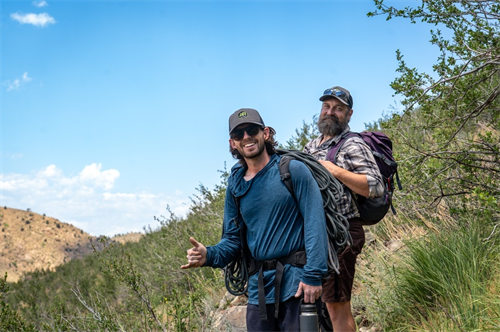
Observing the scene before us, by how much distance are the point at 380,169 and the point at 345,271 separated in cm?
83

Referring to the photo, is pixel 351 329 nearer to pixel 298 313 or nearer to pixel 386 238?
pixel 298 313

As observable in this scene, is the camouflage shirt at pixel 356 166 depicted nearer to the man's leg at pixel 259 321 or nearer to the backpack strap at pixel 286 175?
the backpack strap at pixel 286 175

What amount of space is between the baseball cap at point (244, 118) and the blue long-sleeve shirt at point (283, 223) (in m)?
0.29

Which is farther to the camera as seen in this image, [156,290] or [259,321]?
[156,290]

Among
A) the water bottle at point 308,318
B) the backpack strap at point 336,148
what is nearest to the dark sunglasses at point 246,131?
the backpack strap at point 336,148

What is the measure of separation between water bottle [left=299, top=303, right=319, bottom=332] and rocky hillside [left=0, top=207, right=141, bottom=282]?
5580cm

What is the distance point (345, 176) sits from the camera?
347 cm

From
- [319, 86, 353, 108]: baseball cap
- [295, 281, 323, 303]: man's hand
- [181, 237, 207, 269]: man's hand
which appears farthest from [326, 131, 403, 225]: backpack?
[181, 237, 207, 269]: man's hand

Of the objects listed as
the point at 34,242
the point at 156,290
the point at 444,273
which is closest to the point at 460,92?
the point at 444,273

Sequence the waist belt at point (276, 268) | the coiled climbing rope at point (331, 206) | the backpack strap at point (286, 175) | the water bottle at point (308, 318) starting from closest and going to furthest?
the water bottle at point (308, 318) < the waist belt at point (276, 268) < the backpack strap at point (286, 175) < the coiled climbing rope at point (331, 206)

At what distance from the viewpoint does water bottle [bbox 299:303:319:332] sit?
2898mm

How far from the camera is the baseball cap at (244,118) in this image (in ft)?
10.7

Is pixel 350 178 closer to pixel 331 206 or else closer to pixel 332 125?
pixel 331 206

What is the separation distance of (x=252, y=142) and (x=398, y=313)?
8.78ft
